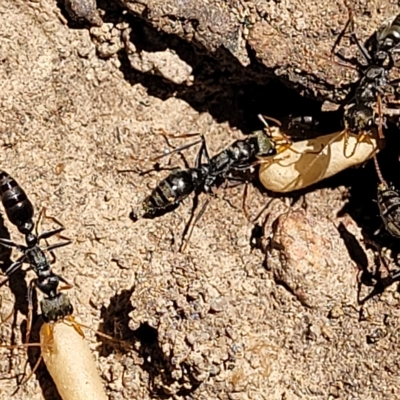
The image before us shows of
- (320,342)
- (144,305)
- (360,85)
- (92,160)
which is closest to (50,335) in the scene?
(144,305)

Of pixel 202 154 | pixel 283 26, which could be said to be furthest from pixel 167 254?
pixel 283 26

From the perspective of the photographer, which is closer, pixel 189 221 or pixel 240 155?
pixel 189 221

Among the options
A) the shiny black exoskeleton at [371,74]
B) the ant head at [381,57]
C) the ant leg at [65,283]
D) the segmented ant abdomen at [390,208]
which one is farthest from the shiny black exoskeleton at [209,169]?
the ant head at [381,57]

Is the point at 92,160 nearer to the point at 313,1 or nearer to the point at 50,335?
the point at 50,335

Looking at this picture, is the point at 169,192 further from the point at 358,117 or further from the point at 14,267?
the point at 358,117

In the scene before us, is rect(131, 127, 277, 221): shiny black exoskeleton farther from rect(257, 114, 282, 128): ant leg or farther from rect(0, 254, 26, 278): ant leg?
rect(0, 254, 26, 278): ant leg

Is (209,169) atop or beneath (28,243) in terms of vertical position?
atop
